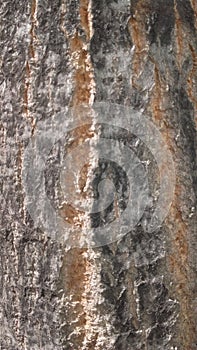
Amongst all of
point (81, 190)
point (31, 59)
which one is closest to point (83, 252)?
point (81, 190)

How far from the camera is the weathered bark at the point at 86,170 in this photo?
1313 millimetres

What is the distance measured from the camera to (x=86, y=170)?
1306 millimetres

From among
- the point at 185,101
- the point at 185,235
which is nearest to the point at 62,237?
the point at 185,235

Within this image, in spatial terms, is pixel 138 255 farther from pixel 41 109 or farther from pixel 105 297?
pixel 41 109

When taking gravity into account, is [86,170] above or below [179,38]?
below

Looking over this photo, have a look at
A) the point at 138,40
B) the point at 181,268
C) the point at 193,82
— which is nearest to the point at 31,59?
the point at 138,40

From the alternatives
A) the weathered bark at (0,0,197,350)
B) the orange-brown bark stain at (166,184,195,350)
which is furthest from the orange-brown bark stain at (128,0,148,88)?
the orange-brown bark stain at (166,184,195,350)

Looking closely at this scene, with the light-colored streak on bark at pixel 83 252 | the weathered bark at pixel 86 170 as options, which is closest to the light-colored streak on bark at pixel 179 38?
the weathered bark at pixel 86 170

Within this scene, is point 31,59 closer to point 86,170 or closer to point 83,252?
point 86,170

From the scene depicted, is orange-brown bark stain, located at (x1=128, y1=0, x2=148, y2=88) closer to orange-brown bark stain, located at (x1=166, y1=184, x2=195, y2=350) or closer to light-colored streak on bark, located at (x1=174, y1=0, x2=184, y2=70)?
light-colored streak on bark, located at (x1=174, y1=0, x2=184, y2=70)

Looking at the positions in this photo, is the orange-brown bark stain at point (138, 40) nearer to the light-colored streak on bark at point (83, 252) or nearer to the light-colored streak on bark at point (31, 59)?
the light-colored streak on bark at point (83, 252)

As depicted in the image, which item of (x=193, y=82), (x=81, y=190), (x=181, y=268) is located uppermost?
(x=193, y=82)

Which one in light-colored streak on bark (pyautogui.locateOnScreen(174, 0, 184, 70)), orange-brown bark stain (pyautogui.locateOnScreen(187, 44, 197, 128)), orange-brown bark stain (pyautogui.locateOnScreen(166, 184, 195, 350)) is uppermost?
light-colored streak on bark (pyautogui.locateOnScreen(174, 0, 184, 70))

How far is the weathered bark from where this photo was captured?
1313 millimetres
